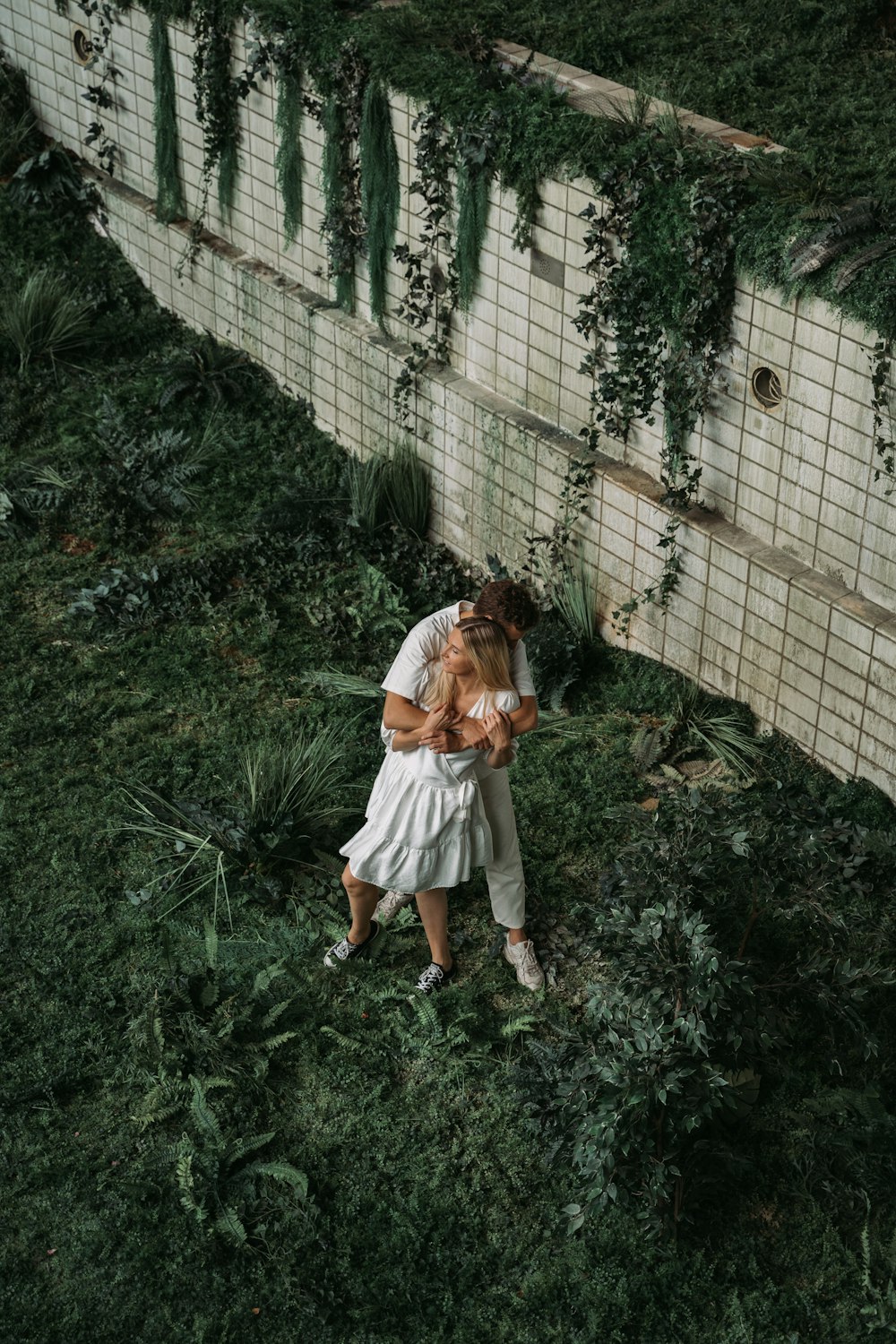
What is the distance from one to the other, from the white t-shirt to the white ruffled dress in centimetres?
11

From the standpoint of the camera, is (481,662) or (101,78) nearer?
(481,662)

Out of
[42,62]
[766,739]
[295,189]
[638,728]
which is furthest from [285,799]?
[42,62]

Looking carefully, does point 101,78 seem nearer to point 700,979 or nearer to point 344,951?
point 344,951

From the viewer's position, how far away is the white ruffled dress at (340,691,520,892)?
5.22 m

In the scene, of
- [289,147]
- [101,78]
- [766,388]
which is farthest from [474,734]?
[101,78]

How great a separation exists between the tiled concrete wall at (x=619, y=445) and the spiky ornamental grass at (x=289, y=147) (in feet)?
0.31

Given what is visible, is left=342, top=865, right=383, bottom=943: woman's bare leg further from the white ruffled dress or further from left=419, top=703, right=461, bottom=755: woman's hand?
left=419, top=703, right=461, bottom=755: woman's hand

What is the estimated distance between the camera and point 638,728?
6.86 metres

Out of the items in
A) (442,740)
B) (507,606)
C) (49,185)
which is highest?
(507,606)

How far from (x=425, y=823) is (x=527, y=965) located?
0.81 m

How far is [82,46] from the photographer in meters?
10.2

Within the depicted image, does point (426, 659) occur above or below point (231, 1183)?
above

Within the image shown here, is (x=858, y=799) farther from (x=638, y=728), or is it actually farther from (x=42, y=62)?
(x=42, y=62)

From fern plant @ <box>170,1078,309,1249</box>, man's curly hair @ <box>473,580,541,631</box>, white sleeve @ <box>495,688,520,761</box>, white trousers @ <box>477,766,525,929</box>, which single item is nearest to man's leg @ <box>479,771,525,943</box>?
white trousers @ <box>477,766,525,929</box>
